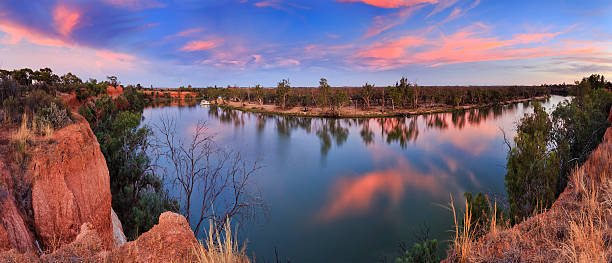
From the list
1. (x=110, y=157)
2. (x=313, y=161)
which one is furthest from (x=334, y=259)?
(x=313, y=161)

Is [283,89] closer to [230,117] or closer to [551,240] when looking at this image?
[230,117]

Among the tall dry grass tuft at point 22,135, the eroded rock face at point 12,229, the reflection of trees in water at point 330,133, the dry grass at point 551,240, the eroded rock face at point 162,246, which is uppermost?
the tall dry grass tuft at point 22,135

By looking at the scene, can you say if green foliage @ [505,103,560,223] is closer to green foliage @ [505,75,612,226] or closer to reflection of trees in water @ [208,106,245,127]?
green foliage @ [505,75,612,226]

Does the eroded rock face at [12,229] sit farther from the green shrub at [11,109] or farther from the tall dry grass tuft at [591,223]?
the tall dry grass tuft at [591,223]

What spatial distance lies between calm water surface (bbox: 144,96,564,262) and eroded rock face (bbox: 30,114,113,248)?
21.4 ft

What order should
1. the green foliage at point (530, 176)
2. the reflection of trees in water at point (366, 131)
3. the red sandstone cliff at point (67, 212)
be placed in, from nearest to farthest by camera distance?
the red sandstone cliff at point (67, 212) → the green foliage at point (530, 176) → the reflection of trees in water at point (366, 131)

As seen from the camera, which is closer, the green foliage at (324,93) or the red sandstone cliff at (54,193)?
the red sandstone cliff at (54,193)

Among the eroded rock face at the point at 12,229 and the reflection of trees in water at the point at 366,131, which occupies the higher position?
the eroded rock face at the point at 12,229

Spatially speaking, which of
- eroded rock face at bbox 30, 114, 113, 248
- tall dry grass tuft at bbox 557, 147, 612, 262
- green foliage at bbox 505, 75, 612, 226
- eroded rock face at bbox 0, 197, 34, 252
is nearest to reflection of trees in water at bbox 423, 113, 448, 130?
green foliage at bbox 505, 75, 612, 226

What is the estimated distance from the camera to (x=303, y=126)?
44812mm

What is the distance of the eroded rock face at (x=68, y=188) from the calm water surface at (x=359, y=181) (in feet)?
21.4

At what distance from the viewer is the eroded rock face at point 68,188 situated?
5633mm

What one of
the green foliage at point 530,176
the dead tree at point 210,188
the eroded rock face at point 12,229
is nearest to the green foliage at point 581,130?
the green foliage at point 530,176

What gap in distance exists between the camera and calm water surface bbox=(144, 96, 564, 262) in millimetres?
13641
